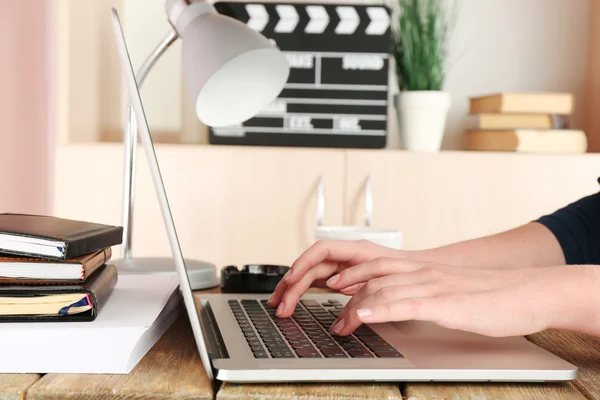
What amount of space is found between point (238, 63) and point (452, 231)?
3.63ft

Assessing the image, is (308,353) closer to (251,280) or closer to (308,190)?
(251,280)

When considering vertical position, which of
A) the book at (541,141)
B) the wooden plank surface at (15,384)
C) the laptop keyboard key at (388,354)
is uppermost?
the book at (541,141)

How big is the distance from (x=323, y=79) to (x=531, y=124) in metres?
0.60

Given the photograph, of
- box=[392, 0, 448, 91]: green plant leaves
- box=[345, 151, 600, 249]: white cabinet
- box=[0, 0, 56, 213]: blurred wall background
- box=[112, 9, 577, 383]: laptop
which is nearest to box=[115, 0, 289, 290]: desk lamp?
box=[112, 9, 577, 383]: laptop

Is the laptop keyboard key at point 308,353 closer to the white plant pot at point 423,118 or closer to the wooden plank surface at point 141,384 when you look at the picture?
the wooden plank surface at point 141,384

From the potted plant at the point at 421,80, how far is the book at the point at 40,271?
148 cm

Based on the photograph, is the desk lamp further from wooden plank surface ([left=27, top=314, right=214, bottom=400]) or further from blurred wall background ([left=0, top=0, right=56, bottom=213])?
blurred wall background ([left=0, top=0, right=56, bottom=213])

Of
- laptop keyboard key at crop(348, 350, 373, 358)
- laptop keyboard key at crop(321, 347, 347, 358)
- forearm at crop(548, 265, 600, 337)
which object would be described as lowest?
laptop keyboard key at crop(348, 350, 373, 358)

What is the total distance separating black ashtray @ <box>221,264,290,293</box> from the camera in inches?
40.9

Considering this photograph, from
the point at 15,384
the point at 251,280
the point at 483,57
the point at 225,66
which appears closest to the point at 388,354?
the point at 15,384

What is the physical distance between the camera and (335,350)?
25.6 inches

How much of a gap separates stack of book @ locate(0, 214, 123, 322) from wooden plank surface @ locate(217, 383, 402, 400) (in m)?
0.18

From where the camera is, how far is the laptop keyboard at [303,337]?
25.1 inches

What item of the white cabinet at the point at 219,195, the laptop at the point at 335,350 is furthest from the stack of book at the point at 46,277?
the white cabinet at the point at 219,195
